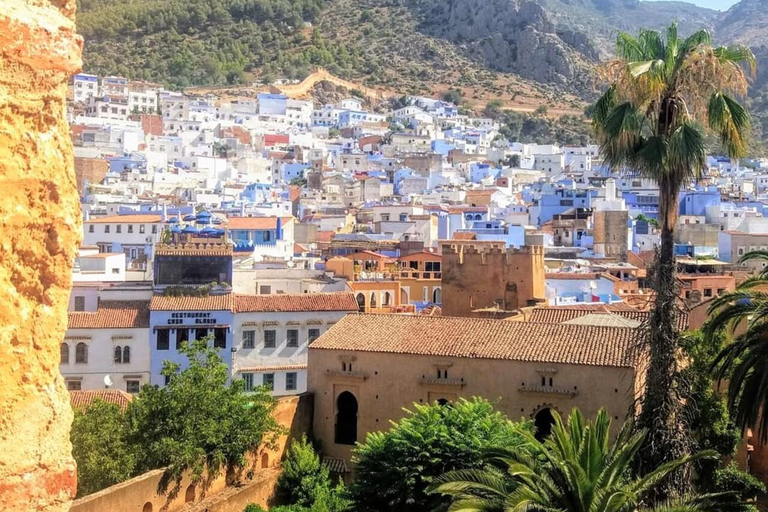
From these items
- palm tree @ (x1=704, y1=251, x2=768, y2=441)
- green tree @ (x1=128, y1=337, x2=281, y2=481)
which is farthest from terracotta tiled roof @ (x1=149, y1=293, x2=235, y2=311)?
palm tree @ (x1=704, y1=251, x2=768, y2=441)

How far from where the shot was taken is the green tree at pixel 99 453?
17.3m

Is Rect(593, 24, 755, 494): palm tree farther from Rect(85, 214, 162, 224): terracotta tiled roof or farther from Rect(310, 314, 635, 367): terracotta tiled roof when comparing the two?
Rect(85, 214, 162, 224): terracotta tiled roof

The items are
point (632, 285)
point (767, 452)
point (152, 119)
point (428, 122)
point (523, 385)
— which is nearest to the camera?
point (767, 452)

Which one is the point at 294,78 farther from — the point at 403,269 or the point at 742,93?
the point at 742,93

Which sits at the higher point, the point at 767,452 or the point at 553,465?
the point at 553,465

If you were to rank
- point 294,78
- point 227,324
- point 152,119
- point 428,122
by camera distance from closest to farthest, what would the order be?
point 227,324 < point 152,119 < point 428,122 < point 294,78

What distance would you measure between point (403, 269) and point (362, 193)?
1299 inches

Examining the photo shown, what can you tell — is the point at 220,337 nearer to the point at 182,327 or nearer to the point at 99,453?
the point at 182,327

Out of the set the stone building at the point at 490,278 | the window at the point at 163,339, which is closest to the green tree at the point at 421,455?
the window at the point at 163,339

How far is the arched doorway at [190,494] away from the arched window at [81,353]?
36.3 ft

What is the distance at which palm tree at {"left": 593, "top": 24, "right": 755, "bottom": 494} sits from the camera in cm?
1000

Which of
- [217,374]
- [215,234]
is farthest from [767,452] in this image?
[215,234]

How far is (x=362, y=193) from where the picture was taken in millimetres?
73500

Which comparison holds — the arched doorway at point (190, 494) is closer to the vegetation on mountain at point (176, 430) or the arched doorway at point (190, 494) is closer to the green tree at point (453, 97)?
the vegetation on mountain at point (176, 430)
